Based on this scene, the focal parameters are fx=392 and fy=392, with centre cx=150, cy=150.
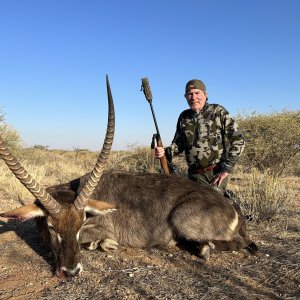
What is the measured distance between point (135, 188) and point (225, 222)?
1375 millimetres

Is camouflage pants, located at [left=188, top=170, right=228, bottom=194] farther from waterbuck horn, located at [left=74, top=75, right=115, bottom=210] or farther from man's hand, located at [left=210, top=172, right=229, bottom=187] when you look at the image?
waterbuck horn, located at [left=74, top=75, right=115, bottom=210]

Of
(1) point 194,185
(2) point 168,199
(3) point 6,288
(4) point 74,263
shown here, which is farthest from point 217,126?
(3) point 6,288

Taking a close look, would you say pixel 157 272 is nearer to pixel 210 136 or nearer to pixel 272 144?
pixel 210 136

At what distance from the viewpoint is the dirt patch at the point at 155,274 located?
387cm

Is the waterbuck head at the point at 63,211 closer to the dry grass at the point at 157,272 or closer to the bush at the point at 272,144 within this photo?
the dry grass at the point at 157,272

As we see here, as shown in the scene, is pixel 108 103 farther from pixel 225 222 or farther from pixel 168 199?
pixel 225 222

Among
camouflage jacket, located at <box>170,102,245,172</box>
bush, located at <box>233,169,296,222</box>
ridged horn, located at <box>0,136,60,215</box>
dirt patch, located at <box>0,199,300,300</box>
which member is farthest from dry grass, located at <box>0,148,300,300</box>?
camouflage jacket, located at <box>170,102,245,172</box>

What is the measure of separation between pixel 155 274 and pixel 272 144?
1126cm

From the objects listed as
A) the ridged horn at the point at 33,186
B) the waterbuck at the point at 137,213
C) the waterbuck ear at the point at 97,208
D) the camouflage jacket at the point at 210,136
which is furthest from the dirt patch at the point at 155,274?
the camouflage jacket at the point at 210,136

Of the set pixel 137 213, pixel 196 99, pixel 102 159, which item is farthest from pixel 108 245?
pixel 196 99

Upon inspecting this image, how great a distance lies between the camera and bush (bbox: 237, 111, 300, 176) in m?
14.6

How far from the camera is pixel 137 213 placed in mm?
5539

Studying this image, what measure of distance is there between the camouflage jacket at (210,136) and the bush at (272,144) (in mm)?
7665

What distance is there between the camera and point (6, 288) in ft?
13.3
